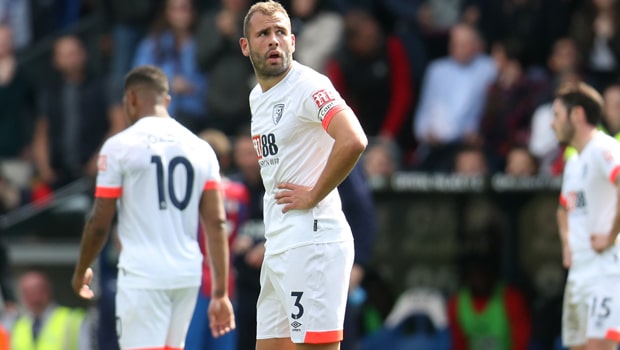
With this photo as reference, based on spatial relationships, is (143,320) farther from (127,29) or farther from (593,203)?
(127,29)

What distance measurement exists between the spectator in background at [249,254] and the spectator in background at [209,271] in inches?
2.5

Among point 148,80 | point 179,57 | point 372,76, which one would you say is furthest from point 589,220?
point 179,57

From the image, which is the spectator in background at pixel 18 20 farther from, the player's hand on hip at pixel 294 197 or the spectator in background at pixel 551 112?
the player's hand on hip at pixel 294 197

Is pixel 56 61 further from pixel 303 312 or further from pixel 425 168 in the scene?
pixel 303 312

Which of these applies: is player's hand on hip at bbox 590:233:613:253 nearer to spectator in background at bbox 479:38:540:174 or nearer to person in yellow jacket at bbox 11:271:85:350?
spectator in background at bbox 479:38:540:174

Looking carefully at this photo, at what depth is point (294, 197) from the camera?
712 centimetres

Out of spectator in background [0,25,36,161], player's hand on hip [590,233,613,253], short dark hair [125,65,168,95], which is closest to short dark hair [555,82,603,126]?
player's hand on hip [590,233,613,253]

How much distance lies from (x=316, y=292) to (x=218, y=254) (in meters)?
1.52

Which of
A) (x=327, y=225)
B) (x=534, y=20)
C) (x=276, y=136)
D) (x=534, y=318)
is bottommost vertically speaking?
(x=534, y=318)

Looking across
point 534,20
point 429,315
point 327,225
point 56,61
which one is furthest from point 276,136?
point 56,61

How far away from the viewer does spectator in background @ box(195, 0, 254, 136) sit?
13820 mm

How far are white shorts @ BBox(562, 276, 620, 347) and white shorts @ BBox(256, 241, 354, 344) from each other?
2.92 meters

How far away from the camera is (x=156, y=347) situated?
8273mm

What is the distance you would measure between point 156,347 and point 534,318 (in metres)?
5.55
